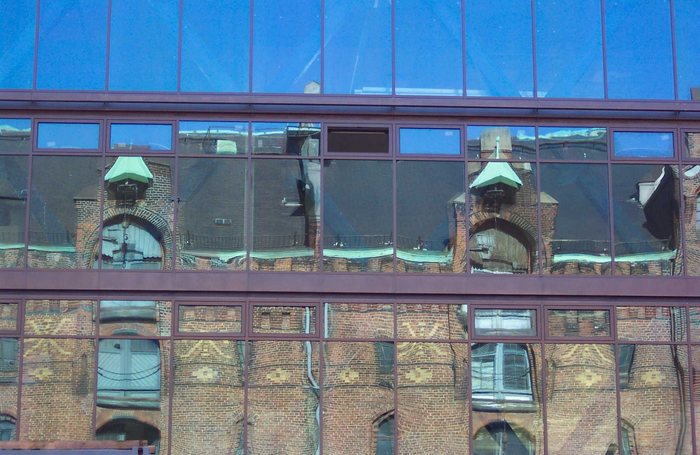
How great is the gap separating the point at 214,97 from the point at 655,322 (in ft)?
29.8

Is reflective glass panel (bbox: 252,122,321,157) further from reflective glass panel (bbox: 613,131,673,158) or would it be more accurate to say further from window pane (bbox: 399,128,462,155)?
reflective glass panel (bbox: 613,131,673,158)

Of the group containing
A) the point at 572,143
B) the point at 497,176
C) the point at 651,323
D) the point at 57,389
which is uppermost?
the point at 572,143

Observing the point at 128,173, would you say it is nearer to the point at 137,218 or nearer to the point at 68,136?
the point at 137,218

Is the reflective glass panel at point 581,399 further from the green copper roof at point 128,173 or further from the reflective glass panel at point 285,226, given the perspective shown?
the green copper roof at point 128,173

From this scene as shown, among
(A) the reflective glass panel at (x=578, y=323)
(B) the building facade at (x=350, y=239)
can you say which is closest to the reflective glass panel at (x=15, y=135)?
(B) the building facade at (x=350, y=239)

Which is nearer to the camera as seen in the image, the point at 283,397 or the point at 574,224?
the point at 283,397

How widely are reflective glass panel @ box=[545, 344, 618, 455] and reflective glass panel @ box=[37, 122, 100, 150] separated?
9.20 m

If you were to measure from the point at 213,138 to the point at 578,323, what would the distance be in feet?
24.7

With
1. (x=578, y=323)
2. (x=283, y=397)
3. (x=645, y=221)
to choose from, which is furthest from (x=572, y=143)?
(x=283, y=397)

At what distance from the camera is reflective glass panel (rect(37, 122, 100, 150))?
1877 cm

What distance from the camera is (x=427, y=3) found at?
19.0 metres

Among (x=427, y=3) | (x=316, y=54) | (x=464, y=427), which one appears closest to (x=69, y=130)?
(x=316, y=54)

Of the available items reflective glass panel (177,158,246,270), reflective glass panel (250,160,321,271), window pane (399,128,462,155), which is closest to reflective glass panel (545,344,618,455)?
window pane (399,128,462,155)

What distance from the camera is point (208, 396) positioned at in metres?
18.1
